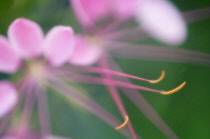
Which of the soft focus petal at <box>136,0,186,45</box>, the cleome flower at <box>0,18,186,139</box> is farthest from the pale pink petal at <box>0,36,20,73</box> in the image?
the soft focus petal at <box>136,0,186,45</box>

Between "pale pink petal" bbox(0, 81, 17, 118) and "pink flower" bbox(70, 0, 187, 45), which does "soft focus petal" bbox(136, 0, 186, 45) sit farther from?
"pale pink petal" bbox(0, 81, 17, 118)

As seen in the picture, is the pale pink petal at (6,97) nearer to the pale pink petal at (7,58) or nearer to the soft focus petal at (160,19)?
the pale pink petal at (7,58)

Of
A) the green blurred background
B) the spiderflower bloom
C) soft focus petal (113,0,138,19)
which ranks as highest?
soft focus petal (113,0,138,19)

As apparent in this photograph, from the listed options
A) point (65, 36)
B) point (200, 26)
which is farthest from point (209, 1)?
point (65, 36)

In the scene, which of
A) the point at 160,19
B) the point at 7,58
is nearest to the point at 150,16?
the point at 160,19

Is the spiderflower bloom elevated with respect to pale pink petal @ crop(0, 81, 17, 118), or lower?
elevated

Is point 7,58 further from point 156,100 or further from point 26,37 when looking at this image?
point 156,100
